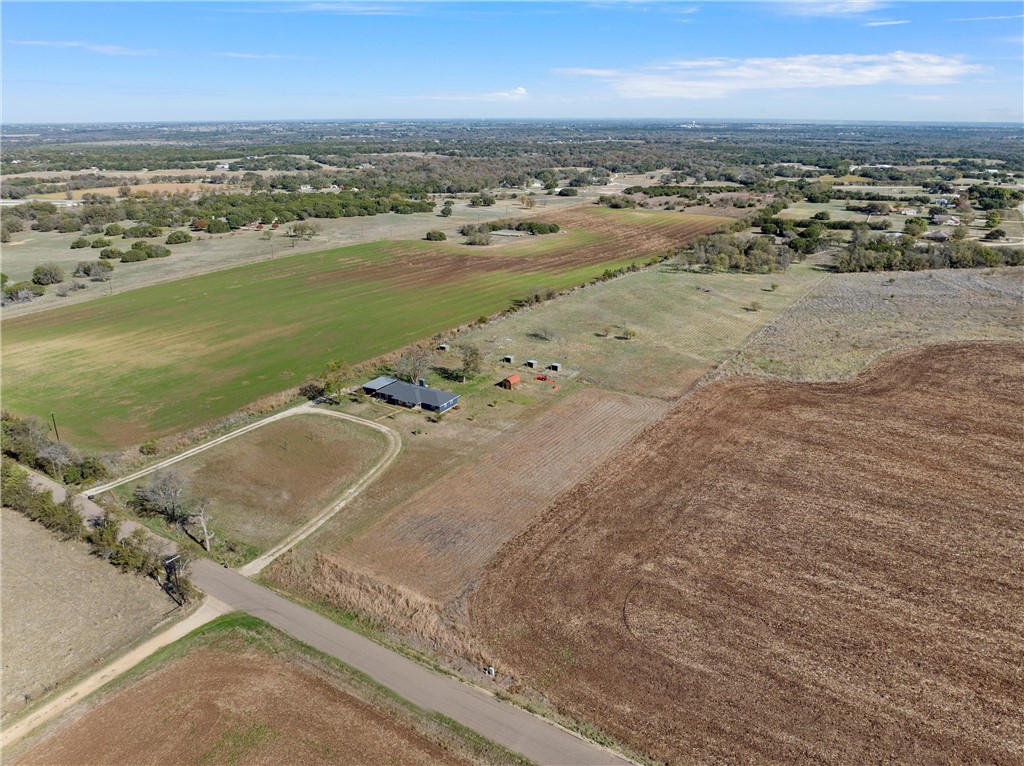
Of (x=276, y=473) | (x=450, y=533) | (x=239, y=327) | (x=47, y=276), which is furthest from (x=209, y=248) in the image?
(x=450, y=533)

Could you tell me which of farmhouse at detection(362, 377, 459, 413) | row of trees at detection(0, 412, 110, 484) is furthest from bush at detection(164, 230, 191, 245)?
farmhouse at detection(362, 377, 459, 413)

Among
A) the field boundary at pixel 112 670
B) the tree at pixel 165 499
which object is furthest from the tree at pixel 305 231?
the field boundary at pixel 112 670

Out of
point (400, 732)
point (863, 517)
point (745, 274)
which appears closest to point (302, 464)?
point (400, 732)

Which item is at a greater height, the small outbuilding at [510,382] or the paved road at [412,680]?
the small outbuilding at [510,382]

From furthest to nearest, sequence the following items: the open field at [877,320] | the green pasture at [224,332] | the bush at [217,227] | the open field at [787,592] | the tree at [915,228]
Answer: the bush at [217,227], the tree at [915,228], the open field at [877,320], the green pasture at [224,332], the open field at [787,592]

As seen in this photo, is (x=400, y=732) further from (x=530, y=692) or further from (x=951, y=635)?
(x=951, y=635)

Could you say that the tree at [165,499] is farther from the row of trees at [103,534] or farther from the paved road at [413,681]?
the paved road at [413,681]

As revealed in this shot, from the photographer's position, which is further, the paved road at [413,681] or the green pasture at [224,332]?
the green pasture at [224,332]
